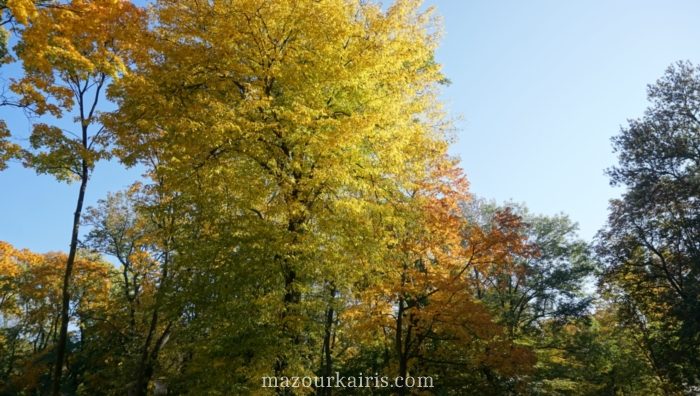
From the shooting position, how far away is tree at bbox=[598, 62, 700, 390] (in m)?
14.6

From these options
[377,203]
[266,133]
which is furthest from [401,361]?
[266,133]

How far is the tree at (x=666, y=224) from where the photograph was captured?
14.6 meters

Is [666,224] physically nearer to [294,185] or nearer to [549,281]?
[549,281]

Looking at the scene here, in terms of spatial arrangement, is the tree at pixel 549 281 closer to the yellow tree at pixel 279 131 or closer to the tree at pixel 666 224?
the tree at pixel 666 224

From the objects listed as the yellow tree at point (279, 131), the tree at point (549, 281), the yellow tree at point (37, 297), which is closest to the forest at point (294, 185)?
the yellow tree at point (279, 131)

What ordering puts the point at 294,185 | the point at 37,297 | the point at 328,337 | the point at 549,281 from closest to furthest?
the point at 294,185 → the point at 328,337 → the point at 549,281 → the point at 37,297

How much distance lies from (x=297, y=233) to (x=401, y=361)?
5.61 m

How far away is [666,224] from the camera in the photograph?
1642 cm

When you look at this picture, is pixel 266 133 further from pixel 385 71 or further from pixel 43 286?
pixel 43 286

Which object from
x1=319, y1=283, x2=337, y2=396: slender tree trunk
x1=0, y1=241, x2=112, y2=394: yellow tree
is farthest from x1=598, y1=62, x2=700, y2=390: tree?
x1=0, y1=241, x2=112, y2=394: yellow tree

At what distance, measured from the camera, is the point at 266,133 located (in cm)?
760

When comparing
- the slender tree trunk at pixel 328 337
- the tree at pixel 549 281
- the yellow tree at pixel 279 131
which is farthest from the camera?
the tree at pixel 549 281

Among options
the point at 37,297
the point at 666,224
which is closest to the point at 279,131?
the point at 666,224

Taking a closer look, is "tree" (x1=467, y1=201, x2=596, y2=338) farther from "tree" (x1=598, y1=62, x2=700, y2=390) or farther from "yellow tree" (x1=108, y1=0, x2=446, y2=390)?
"yellow tree" (x1=108, y1=0, x2=446, y2=390)
